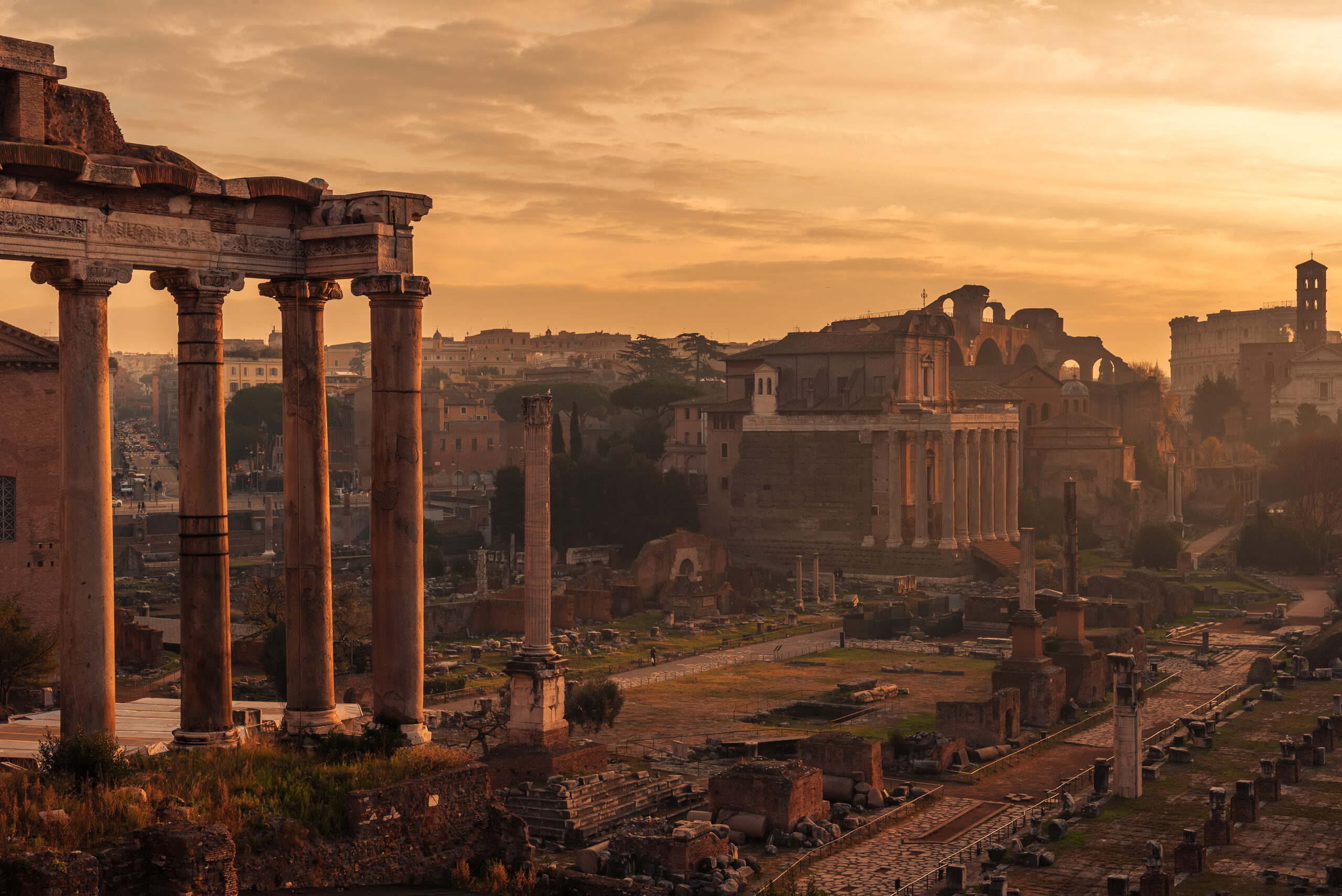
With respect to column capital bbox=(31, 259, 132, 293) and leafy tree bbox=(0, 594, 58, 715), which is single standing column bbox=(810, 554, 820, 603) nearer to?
leafy tree bbox=(0, 594, 58, 715)

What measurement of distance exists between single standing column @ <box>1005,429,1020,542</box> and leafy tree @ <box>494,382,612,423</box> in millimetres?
29399

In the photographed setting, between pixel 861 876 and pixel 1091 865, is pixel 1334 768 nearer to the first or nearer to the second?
pixel 1091 865

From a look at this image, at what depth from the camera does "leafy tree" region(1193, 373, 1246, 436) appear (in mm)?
90438

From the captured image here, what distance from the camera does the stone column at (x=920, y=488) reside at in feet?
165

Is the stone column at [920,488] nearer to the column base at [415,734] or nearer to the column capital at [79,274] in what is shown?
the column base at [415,734]

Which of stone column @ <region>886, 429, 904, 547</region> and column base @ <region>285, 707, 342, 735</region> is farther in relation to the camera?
stone column @ <region>886, 429, 904, 547</region>

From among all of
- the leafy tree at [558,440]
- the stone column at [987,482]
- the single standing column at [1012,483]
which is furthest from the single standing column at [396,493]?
the single standing column at [1012,483]

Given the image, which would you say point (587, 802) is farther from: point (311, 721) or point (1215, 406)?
point (1215, 406)

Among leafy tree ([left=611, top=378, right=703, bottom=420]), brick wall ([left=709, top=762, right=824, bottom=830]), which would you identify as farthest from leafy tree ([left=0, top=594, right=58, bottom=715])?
leafy tree ([left=611, top=378, right=703, bottom=420])

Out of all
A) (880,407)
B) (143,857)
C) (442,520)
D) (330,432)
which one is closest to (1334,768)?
(143,857)

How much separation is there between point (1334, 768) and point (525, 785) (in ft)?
38.0

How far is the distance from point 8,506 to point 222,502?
15610mm

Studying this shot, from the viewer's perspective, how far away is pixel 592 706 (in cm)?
2434

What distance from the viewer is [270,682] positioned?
1014 inches
